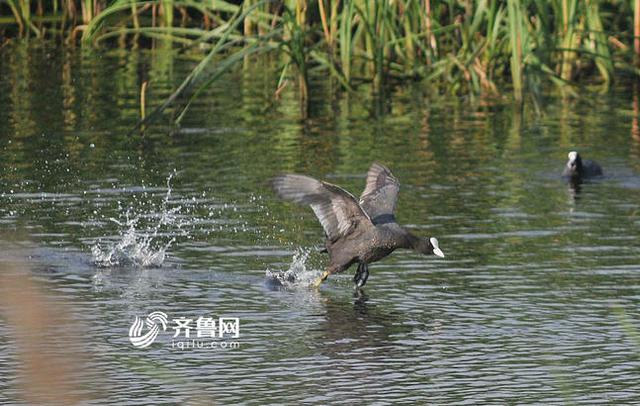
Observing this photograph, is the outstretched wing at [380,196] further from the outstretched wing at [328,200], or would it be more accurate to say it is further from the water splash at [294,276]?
the water splash at [294,276]

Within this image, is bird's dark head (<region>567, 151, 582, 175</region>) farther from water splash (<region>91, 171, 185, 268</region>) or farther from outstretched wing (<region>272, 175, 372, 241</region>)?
outstretched wing (<region>272, 175, 372, 241</region>)

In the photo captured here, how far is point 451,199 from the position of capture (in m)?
13.2

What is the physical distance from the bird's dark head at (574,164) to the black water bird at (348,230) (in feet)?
17.1

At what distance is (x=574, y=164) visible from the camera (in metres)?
14.4

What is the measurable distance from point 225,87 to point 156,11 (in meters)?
4.63

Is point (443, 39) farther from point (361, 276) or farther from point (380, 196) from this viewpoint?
point (361, 276)

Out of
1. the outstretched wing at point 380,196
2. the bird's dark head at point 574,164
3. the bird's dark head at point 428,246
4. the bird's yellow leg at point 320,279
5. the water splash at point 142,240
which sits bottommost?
the bird's yellow leg at point 320,279

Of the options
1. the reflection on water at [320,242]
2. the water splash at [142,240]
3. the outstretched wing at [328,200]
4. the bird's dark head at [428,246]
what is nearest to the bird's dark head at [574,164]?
the reflection on water at [320,242]

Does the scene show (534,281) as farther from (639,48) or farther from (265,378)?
(639,48)

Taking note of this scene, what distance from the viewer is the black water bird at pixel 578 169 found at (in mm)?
14398

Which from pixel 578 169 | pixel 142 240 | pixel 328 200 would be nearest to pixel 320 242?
pixel 142 240

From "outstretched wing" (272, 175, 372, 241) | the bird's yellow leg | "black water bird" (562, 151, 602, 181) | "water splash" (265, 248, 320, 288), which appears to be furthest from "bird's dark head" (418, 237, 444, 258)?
"black water bird" (562, 151, 602, 181)

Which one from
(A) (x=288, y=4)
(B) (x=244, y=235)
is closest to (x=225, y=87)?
(A) (x=288, y=4)

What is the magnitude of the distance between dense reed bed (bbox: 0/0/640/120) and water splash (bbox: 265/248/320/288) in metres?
5.23
